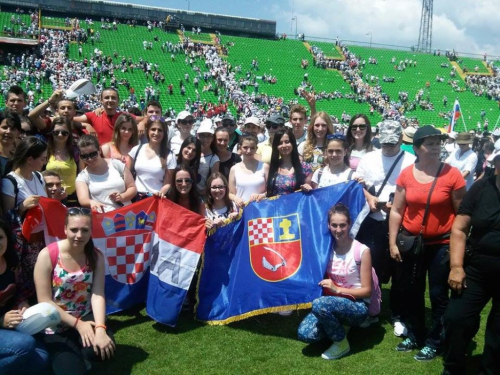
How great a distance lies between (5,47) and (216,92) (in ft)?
51.1

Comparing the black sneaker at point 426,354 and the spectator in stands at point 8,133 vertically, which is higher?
the spectator in stands at point 8,133

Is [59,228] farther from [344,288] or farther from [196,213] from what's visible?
[344,288]

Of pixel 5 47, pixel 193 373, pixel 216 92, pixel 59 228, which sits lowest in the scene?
pixel 193 373

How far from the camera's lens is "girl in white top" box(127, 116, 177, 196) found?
5.49m

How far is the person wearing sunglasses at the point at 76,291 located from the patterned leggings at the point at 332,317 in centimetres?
179

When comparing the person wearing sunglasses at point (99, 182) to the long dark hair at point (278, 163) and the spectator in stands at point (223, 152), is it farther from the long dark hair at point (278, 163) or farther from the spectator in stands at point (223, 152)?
the long dark hair at point (278, 163)

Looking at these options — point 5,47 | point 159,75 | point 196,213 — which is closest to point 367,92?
point 159,75

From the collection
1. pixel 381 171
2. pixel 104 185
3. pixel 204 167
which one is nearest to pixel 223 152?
pixel 204 167

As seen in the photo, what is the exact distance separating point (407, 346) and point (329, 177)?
1866mm

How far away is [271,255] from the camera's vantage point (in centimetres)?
491

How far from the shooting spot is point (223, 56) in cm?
4331

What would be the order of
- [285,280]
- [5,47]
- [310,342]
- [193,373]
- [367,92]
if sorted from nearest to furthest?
[193,373], [310,342], [285,280], [5,47], [367,92]

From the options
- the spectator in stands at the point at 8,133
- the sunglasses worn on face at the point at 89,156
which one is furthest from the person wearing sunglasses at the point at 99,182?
the spectator in stands at the point at 8,133

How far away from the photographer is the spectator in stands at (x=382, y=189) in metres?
4.80
